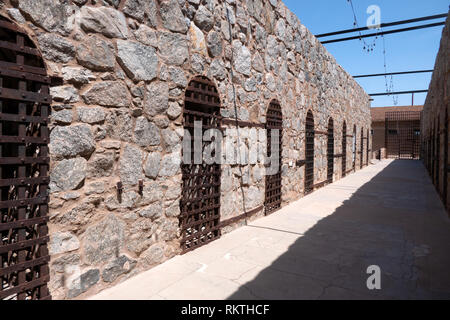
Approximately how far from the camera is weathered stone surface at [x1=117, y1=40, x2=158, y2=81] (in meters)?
2.61

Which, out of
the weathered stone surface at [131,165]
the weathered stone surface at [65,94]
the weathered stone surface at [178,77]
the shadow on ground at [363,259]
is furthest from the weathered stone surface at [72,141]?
the shadow on ground at [363,259]

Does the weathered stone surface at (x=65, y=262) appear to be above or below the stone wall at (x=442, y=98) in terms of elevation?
below

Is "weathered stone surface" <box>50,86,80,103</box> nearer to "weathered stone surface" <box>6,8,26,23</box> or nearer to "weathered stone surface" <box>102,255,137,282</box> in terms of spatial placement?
"weathered stone surface" <box>6,8,26,23</box>

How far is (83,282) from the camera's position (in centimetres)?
234

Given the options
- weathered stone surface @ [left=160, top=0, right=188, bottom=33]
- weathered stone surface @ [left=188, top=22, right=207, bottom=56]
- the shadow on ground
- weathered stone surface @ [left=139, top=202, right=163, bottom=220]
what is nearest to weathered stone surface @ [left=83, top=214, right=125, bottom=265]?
weathered stone surface @ [left=139, top=202, right=163, bottom=220]

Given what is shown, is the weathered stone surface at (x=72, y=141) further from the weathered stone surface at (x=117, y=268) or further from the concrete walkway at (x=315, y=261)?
the concrete walkway at (x=315, y=261)

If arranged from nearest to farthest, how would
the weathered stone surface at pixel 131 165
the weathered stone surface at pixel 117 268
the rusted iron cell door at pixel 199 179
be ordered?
1. the weathered stone surface at pixel 117 268
2. the weathered stone surface at pixel 131 165
3. the rusted iron cell door at pixel 199 179

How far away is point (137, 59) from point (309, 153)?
5712 mm

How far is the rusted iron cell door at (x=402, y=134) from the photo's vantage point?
25.2 m

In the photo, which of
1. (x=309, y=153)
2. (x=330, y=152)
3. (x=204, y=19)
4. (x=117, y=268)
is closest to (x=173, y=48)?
(x=204, y=19)

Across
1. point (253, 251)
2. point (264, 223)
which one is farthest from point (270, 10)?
point (253, 251)

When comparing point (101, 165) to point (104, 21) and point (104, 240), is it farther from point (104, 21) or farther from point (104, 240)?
point (104, 21)

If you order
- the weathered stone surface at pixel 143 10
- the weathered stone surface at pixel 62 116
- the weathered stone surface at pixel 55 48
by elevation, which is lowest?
the weathered stone surface at pixel 62 116

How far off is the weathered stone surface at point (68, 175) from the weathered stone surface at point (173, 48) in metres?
1.41
